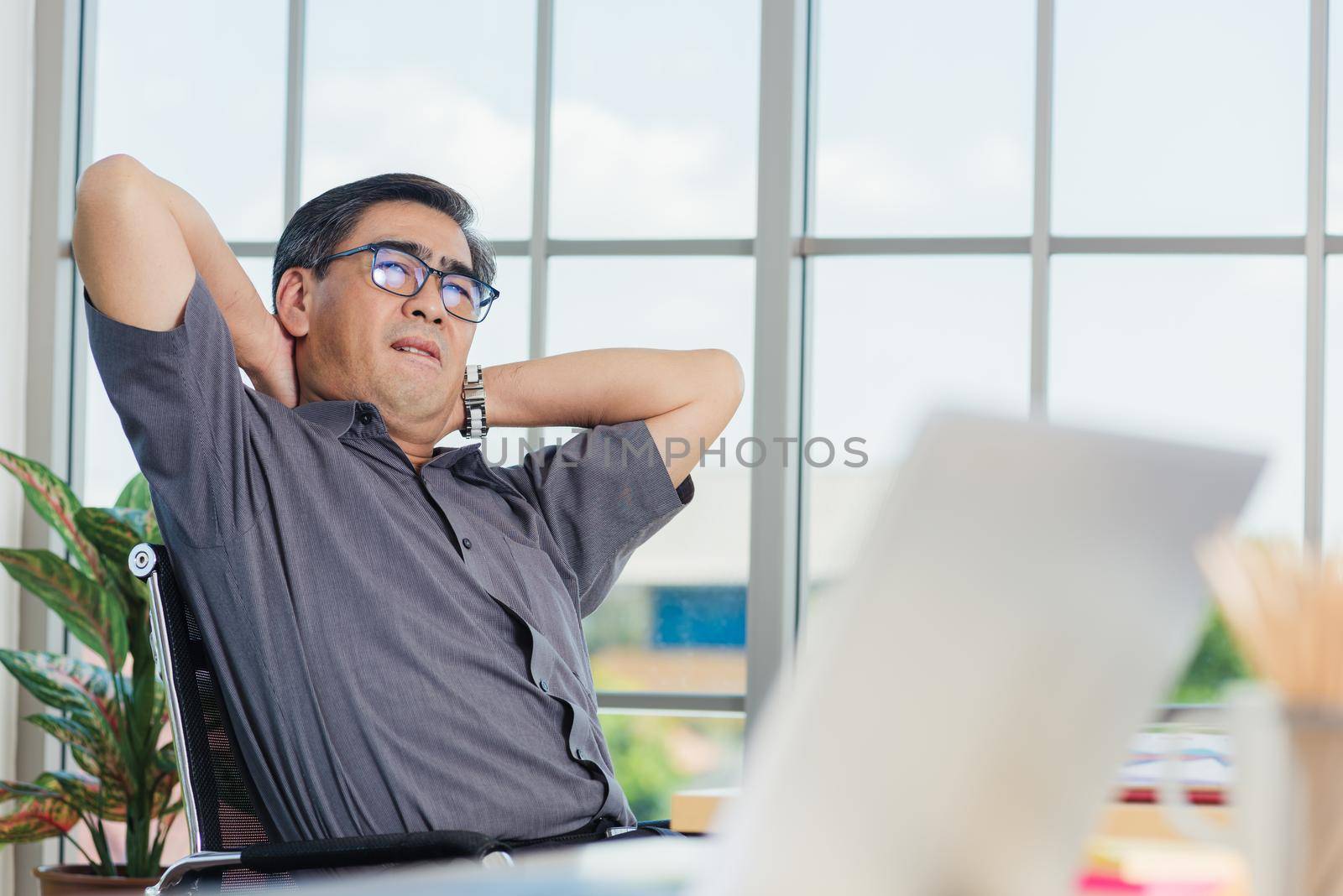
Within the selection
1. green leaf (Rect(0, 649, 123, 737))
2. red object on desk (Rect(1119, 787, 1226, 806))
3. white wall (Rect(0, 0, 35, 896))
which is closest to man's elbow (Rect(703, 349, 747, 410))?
red object on desk (Rect(1119, 787, 1226, 806))

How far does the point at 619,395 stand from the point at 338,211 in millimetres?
580

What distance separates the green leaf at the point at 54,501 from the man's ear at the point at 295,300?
3.15 ft

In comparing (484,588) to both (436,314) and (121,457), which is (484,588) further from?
(121,457)

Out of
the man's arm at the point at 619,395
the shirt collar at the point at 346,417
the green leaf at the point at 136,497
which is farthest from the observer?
the green leaf at the point at 136,497

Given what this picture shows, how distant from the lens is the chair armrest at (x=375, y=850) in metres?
1.39

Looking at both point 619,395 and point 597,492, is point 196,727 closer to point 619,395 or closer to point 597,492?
point 597,492

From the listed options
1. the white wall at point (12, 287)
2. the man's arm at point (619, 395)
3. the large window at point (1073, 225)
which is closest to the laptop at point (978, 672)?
the man's arm at point (619, 395)

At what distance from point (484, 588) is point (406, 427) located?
0.35 m

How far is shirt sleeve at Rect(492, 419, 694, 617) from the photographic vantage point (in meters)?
2.20

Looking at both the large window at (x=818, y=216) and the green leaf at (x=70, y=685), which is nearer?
the green leaf at (x=70, y=685)

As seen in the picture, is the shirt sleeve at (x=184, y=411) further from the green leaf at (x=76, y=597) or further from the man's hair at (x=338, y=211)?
the green leaf at (x=76, y=597)

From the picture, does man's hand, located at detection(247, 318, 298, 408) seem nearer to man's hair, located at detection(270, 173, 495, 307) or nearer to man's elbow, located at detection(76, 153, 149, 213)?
man's hair, located at detection(270, 173, 495, 307)

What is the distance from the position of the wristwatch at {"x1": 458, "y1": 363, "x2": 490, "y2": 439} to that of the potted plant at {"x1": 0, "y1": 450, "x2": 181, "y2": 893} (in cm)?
92

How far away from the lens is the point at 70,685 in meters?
2.82
